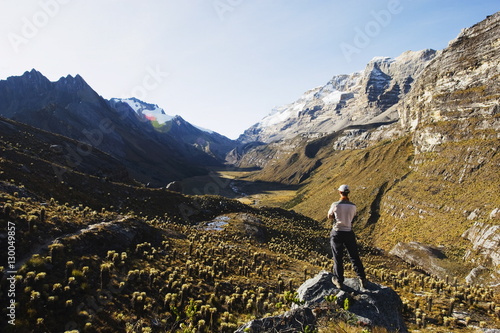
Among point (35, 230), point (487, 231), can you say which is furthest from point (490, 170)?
point (35, 230)

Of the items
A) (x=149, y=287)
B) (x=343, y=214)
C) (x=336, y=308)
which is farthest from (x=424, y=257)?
(x=149, y=287)

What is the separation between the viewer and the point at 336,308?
10719mm

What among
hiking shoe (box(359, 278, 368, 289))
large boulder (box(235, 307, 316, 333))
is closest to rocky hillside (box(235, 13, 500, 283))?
hiking shoe (box(359, 278, 368, 289))

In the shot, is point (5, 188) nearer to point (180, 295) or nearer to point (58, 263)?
point (58, 263)

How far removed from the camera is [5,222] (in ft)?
48.9

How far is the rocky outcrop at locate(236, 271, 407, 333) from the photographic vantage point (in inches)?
371

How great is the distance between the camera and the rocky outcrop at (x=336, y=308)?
9.41 metres

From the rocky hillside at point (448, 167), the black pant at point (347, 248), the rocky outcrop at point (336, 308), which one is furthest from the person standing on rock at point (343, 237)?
the rocky hillside at point (448, 167)

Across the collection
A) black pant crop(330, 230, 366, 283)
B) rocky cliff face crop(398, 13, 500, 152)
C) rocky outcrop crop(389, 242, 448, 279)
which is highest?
rocky cliff face crop(398, 13, 500, 152)

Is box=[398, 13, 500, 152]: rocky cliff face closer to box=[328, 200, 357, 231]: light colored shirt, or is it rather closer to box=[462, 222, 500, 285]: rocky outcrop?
box=[462, 222, 500, 285]: rocky outcrop

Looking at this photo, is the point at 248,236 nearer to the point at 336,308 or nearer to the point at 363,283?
the point at 363,283

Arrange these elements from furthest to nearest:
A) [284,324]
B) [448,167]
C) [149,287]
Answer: [448,167] < [149,287] < [284,324]

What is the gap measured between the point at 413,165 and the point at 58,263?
111554 millimetres

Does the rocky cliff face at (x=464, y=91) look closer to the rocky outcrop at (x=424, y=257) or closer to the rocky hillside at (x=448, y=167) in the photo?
the rocky hillside at (x=448, y=167)
